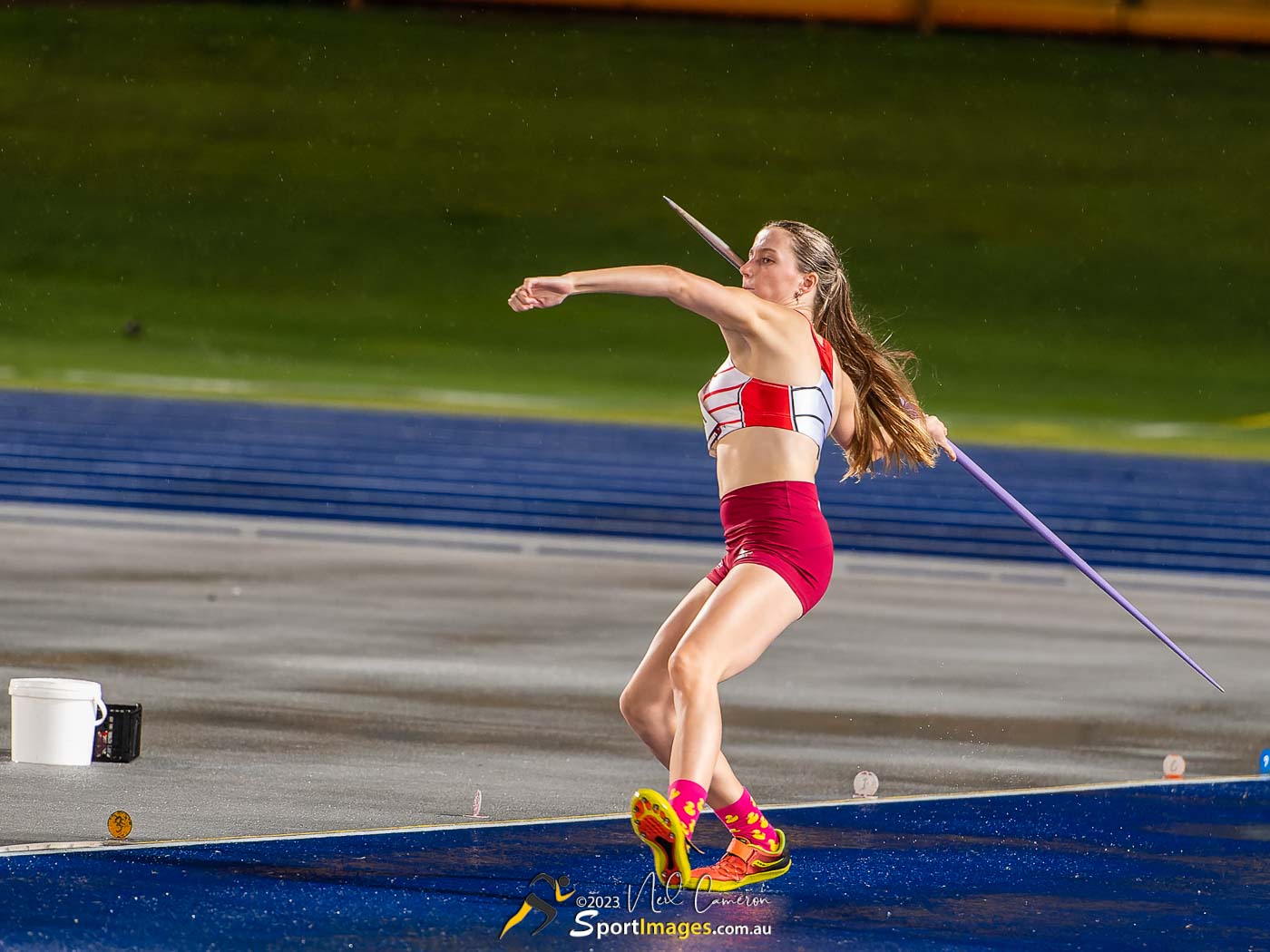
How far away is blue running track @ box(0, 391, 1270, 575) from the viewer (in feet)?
55.8

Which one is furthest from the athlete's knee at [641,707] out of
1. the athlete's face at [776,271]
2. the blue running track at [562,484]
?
the blue running track at [562,484]

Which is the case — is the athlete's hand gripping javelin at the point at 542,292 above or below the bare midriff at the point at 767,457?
above

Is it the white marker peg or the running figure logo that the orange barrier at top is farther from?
the running figure logo

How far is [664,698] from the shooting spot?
18.0 ft

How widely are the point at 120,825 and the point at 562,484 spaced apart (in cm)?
1263

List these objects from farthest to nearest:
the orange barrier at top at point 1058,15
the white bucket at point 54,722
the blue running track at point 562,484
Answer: the orange barrier at top at point 1058,15, the blue running track at point 562,484, the white bucket at point 54,722

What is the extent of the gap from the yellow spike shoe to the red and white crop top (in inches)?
40.8

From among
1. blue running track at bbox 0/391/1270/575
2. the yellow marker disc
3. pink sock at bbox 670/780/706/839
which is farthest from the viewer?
blue running track at bbox 0/391/1270/575

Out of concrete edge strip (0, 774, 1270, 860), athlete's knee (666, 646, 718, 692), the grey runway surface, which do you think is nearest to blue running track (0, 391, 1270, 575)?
the grey runway surface

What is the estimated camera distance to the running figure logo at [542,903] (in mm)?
4992

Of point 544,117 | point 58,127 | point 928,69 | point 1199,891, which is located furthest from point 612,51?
point 1199,891

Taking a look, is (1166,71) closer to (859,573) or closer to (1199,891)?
(859,573)

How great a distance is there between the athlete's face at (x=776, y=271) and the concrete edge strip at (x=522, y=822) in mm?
1836

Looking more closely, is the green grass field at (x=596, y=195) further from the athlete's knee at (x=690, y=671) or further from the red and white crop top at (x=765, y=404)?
the athlete's knee at (x=690, y=671)
